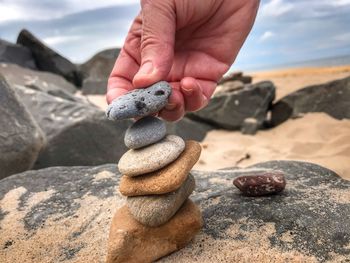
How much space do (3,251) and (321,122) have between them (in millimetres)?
4915

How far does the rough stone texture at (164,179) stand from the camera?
2.12 metres

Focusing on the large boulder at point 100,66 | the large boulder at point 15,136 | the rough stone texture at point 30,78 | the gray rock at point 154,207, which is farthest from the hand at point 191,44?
the large boulder at point 100,66

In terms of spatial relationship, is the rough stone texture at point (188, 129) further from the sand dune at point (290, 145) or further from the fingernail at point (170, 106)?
the fingernail at point (170, 106)

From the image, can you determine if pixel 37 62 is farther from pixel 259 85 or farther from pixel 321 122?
pixel 321 122

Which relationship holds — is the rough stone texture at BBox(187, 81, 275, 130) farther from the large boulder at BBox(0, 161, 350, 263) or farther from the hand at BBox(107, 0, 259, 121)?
the hand at BBox(107, 0, 259, 121)

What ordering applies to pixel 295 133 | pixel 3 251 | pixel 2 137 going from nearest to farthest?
pixel 3 251
pixel 2 137
pixel 295 133

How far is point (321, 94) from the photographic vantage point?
663 centimetres

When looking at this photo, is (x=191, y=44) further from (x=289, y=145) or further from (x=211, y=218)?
(x=289, y=145)

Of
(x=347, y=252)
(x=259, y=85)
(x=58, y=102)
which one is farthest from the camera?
(x=259, y=85)

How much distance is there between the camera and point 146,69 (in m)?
2.22

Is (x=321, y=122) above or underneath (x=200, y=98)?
underneath

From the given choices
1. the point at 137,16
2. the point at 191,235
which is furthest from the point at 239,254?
the point at 137,16

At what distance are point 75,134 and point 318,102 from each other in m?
3.87

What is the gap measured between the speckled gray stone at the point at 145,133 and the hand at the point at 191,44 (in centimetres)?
22
